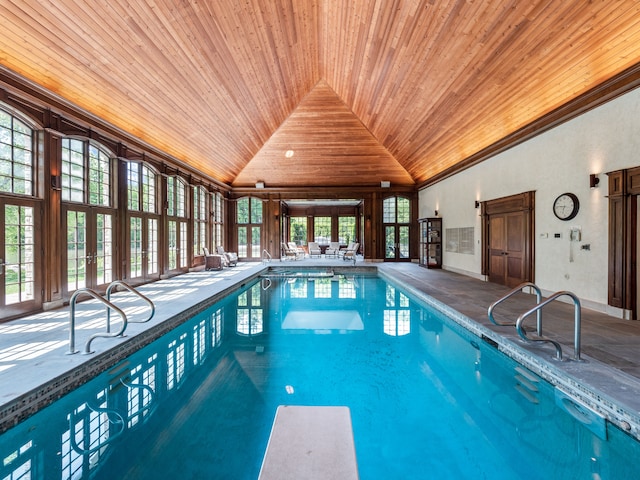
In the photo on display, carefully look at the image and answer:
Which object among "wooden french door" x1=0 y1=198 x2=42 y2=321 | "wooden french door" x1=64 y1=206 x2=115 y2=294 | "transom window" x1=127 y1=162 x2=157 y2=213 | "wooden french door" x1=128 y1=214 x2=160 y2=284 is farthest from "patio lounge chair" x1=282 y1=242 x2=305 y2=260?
"wooden french door" x1=0 y1=198 x2=42 y2=321

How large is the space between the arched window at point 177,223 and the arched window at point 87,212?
7.77 feet

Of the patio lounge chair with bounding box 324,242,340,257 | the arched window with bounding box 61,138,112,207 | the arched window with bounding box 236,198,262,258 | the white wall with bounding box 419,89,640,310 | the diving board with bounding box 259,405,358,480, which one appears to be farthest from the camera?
the patio lounge chair with bounding box 324,242,340,257

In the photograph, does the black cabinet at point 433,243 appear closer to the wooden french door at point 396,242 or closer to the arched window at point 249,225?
the wooden french door at point 396,242

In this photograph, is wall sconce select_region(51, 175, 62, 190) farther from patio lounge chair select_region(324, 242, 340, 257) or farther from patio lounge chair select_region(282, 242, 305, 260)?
patio lounge chair select_region(324, 242, 340, 257)

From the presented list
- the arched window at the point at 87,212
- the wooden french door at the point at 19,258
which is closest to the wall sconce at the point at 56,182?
the arched window at the point at 87,212

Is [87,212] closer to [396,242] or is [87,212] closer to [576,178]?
[576,178]

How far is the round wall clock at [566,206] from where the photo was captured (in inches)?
214

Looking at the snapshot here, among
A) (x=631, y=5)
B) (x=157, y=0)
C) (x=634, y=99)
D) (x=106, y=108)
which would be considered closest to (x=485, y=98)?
(x=634, y=99)

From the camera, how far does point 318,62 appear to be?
27.1 ft

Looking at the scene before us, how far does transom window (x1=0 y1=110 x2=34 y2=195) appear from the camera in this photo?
4.57m

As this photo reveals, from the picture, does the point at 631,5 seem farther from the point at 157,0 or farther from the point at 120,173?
the point at 120,173

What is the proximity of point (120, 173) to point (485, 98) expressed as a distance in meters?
7.37

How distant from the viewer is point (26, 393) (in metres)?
2.52

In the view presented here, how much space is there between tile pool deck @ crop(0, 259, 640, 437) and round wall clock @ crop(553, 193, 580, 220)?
1.49 metres
